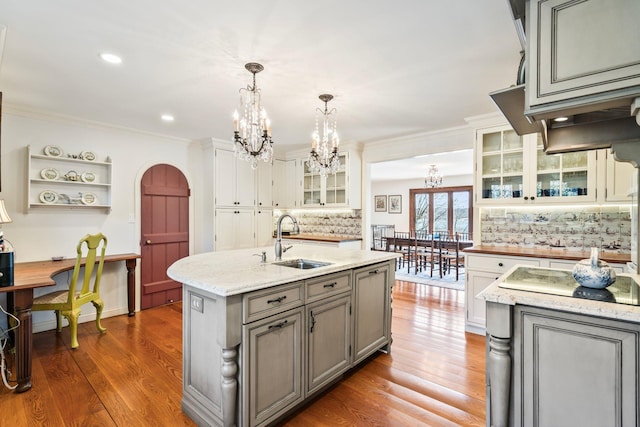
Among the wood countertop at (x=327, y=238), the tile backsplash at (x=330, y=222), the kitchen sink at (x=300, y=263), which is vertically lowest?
the wood countertop at (x=327, y=238)

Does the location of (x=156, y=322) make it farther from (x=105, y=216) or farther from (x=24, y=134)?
(x=24, y=134)

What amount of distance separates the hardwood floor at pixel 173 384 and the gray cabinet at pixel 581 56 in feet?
6.12

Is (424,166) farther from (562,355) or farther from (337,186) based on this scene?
(562,355)

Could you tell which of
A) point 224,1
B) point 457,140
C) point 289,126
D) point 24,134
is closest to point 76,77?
point 24,134

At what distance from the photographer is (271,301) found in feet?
6.03

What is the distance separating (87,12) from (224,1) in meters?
0.80

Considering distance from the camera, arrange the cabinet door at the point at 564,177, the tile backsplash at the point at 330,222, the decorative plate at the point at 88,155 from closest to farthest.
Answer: the cabinet door at the point at 564,177, the decorative plate at the point at 88,155, the tile backsplash at the point at 330,222

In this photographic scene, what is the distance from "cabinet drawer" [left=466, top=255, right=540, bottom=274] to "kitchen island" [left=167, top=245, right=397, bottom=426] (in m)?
1.52

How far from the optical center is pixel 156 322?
377 centimetres

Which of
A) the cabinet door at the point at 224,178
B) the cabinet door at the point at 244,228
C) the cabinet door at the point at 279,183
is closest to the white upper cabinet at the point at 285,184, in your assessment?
the cabinet door at the point at 279,183

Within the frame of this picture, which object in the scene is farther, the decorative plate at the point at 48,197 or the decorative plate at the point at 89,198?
the decorative plate at the point at 89,198

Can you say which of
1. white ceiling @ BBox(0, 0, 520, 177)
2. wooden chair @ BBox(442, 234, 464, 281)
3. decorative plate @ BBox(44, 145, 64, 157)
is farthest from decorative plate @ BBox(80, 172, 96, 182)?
wooden chair @ BBox(442, 234, 464, 281)

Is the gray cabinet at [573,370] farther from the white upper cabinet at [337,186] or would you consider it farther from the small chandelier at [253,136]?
the white upper cabinet at [337,186]

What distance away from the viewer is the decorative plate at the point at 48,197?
138 inches
